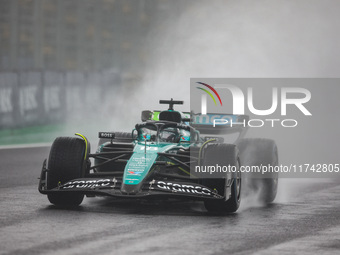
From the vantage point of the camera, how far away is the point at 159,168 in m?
11.6

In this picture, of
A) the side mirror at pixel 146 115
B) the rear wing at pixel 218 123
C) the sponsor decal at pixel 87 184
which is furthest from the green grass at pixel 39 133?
the sponsor decal at pixel 87 184

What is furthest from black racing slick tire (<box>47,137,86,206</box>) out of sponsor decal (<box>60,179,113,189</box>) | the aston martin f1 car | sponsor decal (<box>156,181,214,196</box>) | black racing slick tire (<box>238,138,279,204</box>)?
black racing slick tire (<box>238,138,279,204</box>)

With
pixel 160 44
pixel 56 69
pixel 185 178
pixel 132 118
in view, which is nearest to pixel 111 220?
pixel 185 178

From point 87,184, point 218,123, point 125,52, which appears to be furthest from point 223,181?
point 125,52

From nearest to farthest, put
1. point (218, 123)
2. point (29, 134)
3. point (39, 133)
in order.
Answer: point (218, 123)
point (29, 134)
point (39, 133)

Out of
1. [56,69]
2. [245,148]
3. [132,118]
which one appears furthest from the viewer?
[132,118]

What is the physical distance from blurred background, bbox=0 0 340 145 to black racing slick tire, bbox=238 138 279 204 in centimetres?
1010

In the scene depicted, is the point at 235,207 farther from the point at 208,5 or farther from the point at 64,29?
the point at 208,5

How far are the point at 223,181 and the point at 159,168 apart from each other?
3.75 ft

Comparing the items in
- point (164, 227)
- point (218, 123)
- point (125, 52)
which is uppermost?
point (125, 52)

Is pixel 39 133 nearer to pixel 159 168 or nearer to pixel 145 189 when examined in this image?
pixel 159 168

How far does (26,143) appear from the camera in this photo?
23484 mm

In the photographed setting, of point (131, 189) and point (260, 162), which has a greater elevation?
point (260, 162)

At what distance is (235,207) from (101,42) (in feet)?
59.3
